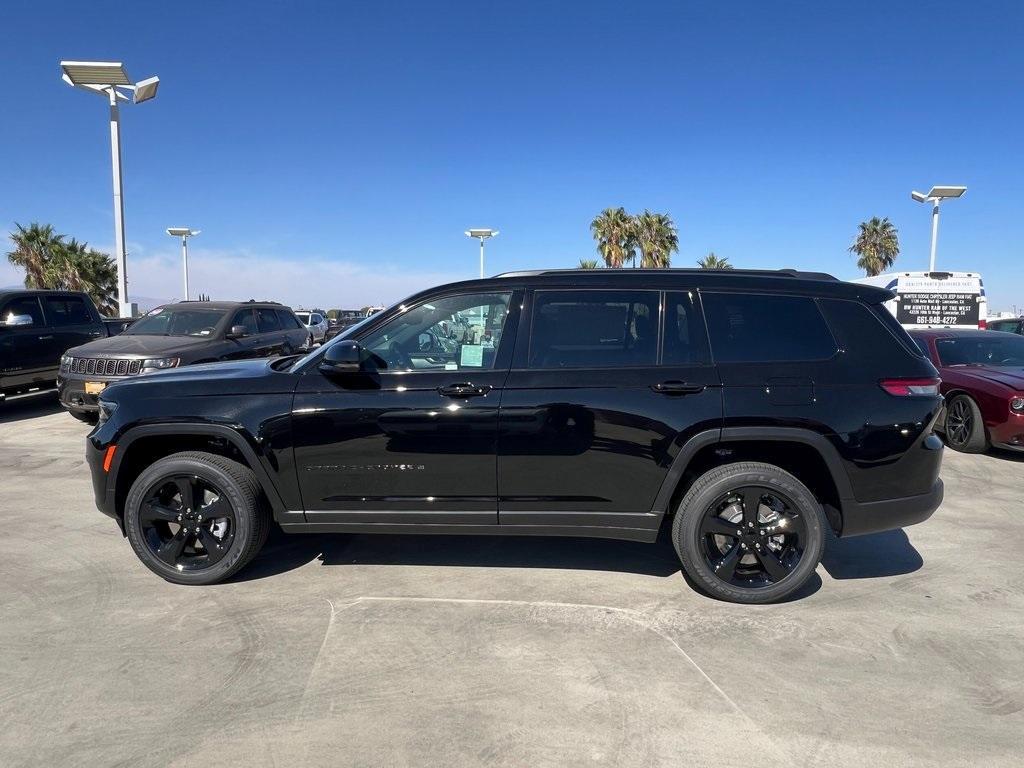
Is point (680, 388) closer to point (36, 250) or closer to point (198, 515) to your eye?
point (198, 515)

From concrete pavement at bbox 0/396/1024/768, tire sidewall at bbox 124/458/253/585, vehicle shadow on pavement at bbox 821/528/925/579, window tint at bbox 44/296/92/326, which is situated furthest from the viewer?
window tint at bbox 44/296/92/326

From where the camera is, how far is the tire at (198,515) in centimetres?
379

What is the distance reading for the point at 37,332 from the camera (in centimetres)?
995

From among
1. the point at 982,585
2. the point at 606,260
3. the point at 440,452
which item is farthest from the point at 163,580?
the point at 606,260

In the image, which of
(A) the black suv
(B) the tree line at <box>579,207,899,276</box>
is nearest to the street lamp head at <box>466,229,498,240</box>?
(B) the tree line at <box>579,207,899,276</box>

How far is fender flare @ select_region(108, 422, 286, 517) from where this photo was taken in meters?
3.72

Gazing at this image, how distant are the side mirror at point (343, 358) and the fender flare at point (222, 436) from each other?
62 cm

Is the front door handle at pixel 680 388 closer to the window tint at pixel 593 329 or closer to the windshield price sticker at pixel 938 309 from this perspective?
the window tint at pixel 593 329

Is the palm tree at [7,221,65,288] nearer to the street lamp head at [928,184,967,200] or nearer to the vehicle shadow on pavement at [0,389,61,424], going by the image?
the vehicle shadow on pavement at [0,389,61,424]

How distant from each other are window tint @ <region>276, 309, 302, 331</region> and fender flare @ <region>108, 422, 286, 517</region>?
7.77 meters

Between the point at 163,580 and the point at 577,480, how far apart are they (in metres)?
2.63

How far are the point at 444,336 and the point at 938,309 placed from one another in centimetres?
1263

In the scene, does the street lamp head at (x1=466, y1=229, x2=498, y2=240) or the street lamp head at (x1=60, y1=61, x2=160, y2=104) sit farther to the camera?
the street lamp head at (x1=466, y1=229, x2=498, y2=240)

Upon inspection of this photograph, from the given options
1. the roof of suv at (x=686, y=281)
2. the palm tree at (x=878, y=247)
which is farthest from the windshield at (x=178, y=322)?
the palm tree at (x=878, y=247)
